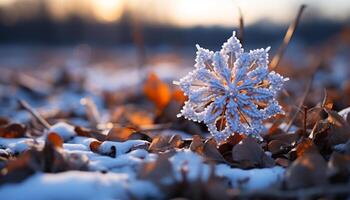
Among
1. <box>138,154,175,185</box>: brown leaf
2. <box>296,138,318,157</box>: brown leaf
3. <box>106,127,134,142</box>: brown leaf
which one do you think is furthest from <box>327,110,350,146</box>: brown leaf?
<box>106,127,134,142</box>: brown leaf

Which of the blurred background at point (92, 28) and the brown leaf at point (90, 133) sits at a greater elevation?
the blurred background at point (92, 28)


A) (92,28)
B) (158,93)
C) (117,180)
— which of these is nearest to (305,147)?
(117,180)

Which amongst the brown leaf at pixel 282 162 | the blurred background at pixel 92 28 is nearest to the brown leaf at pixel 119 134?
the brown leaf at pixel 282 162

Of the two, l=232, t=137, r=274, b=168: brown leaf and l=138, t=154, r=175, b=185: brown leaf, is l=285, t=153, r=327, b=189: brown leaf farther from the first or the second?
l=138, t=154, r=175, b=185: brown leaf

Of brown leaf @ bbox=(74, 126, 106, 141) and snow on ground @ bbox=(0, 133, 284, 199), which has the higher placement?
brown leaf @ bbox=(74, 126, 106, 141)

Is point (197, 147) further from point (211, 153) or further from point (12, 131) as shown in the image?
point (12, 131)

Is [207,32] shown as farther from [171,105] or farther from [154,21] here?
[171,105]

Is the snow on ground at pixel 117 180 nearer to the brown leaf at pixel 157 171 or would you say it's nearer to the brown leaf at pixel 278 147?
the brown leaf at pixel 157 171
